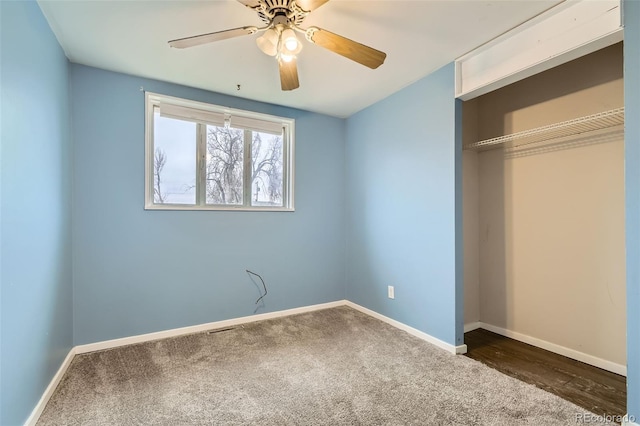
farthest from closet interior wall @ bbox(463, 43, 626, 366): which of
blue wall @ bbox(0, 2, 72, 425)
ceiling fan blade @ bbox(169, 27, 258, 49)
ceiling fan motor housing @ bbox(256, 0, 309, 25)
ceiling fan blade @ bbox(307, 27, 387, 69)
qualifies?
blue wall @ bbox(0, 2, 72, 425)

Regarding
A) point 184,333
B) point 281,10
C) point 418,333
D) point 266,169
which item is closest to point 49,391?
point 184,333

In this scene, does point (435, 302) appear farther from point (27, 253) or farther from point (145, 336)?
point (27, 253)

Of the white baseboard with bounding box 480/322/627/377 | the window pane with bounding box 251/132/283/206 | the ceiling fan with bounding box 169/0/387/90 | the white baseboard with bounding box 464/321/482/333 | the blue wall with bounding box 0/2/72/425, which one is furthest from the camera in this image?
the window pane with bounding box 251/132/283/206

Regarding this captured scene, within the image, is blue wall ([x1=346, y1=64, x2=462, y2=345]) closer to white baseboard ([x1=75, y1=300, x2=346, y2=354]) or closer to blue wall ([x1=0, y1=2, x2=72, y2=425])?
white baseboard ([x1=75, y1=300, x2=346, y2=354])

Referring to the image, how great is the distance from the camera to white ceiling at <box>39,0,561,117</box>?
5.73ft

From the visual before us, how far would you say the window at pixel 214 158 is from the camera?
109 inches

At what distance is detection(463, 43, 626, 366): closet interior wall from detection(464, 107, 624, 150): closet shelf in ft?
0.23

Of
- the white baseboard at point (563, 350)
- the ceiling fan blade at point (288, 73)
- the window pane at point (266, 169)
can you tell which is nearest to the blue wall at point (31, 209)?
the ceiling fan blade at point (288, 73)

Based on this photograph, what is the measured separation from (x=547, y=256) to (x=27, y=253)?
3.62 metres

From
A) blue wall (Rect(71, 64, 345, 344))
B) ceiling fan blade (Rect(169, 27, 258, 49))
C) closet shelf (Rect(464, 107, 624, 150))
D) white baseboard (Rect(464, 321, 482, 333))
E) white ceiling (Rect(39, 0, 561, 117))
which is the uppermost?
white ceiling (Rect(39, 0, 561, 117))

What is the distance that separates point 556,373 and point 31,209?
349cm

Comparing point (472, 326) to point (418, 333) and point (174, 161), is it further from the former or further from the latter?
point (174, 161)

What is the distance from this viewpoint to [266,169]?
3.33 m

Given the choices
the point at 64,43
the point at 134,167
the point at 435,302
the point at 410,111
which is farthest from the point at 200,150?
the point at 435,302
